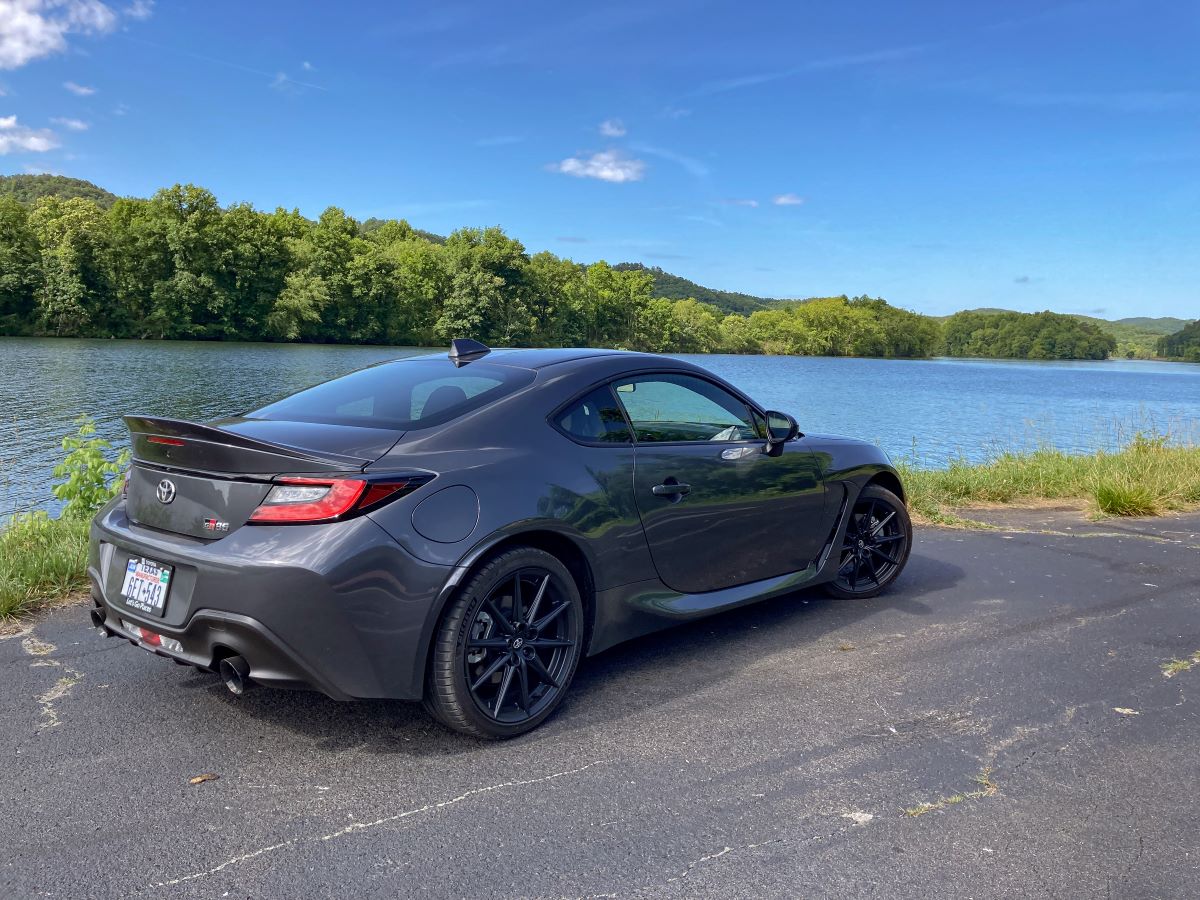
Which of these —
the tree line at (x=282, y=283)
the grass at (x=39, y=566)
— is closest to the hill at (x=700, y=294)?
the tree line at (x=282, y=283)

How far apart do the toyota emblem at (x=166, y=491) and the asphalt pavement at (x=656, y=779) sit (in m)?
0.86

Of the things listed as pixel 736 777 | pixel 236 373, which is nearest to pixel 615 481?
pixel 736 777

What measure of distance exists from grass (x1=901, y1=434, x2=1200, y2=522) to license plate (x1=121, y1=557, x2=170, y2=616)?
22.5ft

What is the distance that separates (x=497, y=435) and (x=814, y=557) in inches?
88.4

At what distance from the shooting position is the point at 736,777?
9.78 feet

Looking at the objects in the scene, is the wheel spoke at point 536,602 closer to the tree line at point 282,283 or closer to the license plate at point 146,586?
the license plate at point 146,586

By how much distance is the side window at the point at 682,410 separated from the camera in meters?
3.98

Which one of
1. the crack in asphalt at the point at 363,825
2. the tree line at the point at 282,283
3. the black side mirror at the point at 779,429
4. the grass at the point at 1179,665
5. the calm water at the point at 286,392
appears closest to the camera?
the crack in asphalt at the point at 363,825

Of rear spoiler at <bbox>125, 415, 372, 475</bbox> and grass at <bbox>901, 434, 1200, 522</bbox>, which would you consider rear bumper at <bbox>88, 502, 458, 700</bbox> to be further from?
grass at <bbox>901, 434, 1200, 522</bbox>

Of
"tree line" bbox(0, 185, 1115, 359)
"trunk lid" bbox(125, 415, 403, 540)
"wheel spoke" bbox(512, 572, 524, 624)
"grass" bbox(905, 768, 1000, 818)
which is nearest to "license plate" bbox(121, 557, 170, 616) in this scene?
"trunk lid" bbox(125, 415, 403, 540)

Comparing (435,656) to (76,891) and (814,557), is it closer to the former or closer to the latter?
(76,891)

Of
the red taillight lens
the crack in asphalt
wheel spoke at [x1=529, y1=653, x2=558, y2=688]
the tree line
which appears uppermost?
the tree line

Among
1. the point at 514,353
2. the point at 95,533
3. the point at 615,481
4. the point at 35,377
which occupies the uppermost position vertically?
the point at 514,353

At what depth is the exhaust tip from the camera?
2.90 m
